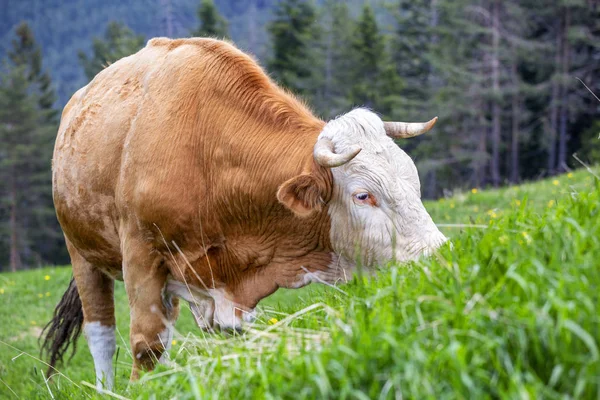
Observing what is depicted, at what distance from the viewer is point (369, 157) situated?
4316 mm

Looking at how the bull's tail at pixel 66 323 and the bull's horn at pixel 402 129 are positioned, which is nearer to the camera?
the bull's horn at pixel 402 129

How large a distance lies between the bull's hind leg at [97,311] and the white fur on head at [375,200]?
253 centimetres

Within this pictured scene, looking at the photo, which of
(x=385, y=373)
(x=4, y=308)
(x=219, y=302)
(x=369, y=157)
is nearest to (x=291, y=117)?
(x=369, y=157)

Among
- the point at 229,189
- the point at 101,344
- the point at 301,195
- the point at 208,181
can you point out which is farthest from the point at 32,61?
the point at 301,195

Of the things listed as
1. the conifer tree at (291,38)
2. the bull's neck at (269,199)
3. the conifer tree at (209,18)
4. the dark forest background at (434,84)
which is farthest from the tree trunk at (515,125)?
the bull's neck at (269,199)

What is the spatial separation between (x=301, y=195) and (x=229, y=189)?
0.61m

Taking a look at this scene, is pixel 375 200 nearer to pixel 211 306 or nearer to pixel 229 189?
pixel 229 189

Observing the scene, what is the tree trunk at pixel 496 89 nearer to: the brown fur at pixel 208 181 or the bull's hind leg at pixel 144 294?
the brown fur at pixel 208 181

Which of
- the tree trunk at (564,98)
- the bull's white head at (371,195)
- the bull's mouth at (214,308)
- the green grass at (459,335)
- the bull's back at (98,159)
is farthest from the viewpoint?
the tree trunk at (564,98)

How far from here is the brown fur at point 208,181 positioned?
4582 millimetres

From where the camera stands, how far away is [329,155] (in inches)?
164

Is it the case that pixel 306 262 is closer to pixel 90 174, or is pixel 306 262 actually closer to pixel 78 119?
pixel 90 174

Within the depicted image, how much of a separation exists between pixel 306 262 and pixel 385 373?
2728mm

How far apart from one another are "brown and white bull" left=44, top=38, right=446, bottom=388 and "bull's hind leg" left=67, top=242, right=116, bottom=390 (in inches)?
34.4
